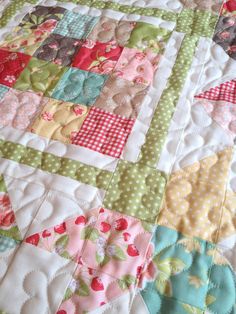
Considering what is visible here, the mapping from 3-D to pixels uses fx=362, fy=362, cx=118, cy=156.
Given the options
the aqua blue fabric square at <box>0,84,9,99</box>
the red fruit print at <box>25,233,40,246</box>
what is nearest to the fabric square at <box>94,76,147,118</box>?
the aqua blue fabric square at <box>0,84,9,99</box>

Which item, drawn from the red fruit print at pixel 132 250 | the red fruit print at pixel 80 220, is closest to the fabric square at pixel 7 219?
the red fruit print at pixel 80 220

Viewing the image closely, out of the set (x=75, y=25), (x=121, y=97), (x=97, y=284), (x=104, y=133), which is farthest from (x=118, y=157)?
(x=75, y=25)

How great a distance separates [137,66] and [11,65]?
1.21ft

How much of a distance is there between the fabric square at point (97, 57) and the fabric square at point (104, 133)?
0.53 ft

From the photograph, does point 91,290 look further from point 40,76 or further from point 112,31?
point 112,31

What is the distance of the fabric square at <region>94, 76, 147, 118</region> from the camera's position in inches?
36.3

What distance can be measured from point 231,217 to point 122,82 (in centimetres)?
46

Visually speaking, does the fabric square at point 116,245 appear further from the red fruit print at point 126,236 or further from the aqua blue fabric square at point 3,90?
the aqua blue fabric square at point 3,90

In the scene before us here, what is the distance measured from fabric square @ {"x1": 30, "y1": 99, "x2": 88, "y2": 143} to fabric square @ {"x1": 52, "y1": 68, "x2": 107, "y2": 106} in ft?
0.08

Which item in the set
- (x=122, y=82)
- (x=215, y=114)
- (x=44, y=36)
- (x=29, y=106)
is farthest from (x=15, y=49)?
(x=215, y=114)

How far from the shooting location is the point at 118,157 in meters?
0.84

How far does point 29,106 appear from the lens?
96 centimetres

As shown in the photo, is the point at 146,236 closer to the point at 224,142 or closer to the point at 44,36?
the point at 224,142

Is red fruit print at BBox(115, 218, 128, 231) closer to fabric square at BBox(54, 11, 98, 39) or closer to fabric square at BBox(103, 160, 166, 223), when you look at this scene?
fabric square at BBox(103, 160, 166, 223)
